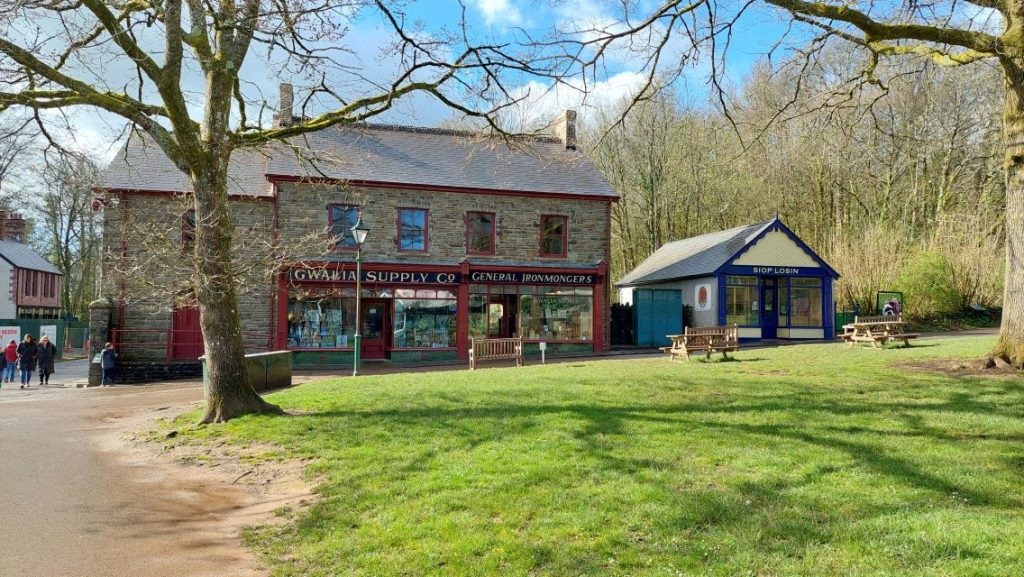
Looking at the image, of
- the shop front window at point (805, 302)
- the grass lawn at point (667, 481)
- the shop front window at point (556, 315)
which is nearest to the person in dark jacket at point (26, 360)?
the grass lawn at point (667, 481)

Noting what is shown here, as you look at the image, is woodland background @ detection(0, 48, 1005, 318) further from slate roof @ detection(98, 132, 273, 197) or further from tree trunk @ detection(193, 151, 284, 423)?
tree trunk @ detection(193, 151, 284, 423)

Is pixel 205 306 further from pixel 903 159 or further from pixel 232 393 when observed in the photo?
pixel 903 159

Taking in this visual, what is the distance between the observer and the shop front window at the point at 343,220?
24031 mm

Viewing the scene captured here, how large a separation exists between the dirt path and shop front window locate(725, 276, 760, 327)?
2181cm

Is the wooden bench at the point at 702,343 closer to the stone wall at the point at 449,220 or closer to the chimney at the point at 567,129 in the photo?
the stone wall at the point at 449,220

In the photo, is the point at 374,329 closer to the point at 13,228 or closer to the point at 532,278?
the point at 532,278

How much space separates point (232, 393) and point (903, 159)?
3195cm

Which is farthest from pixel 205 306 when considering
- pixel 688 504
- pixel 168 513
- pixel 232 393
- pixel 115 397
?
pixel 688 504

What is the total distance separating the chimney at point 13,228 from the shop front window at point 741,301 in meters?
46.8

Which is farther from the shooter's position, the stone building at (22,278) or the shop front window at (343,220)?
the stone building at (22,278)

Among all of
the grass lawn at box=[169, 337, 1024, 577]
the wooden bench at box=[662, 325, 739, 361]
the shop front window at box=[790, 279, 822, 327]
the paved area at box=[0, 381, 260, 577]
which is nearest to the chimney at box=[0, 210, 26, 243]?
the paved area at box=[0, 381, 260, 577]

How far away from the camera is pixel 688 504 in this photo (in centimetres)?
552

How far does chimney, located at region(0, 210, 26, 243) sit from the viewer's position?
47.1 m

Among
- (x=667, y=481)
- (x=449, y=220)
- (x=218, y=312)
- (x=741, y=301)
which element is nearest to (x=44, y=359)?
(x=449, y=220)
